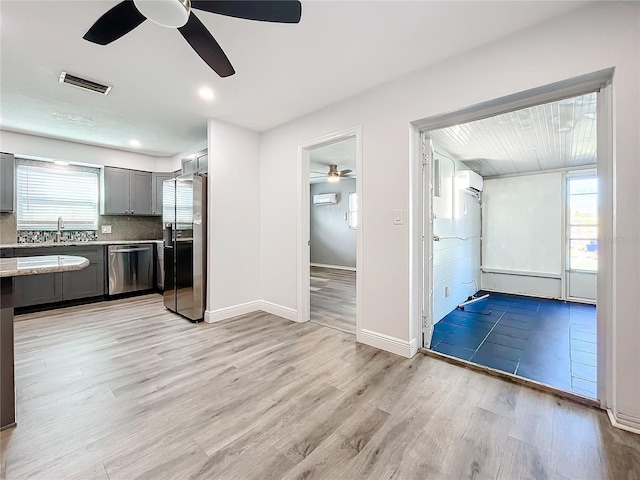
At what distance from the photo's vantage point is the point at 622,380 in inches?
63.4

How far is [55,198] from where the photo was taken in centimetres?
453

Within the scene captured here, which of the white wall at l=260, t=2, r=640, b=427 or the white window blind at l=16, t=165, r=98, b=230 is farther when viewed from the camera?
the white window blind at l=16, t=165, r=98, b=230

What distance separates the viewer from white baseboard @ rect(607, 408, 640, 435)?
1.55 m

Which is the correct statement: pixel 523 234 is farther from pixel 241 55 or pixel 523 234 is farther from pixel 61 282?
pixel 61 282

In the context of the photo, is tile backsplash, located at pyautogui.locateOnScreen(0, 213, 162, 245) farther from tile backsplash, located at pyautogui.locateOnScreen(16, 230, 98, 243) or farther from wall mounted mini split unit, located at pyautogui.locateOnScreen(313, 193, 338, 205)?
wall mounted mini split unit, located at pyautogui.locateOnScreen(313, 193, 338, 205)

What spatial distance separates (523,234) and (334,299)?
146 inches

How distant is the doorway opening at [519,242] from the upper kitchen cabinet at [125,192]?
498cm

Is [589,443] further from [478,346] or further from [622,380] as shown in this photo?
[478,346]

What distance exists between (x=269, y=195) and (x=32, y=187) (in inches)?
151

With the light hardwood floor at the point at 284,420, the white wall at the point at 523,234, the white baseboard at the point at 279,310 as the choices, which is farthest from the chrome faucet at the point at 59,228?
the white wall at the point at 523,234

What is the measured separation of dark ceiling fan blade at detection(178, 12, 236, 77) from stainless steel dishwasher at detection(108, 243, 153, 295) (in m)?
3.96

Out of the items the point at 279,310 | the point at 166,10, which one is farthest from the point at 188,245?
the point at 166,10

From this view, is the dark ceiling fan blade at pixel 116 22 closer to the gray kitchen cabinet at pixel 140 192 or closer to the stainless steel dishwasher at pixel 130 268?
the stainless steel dishwasher at pixel 130 268

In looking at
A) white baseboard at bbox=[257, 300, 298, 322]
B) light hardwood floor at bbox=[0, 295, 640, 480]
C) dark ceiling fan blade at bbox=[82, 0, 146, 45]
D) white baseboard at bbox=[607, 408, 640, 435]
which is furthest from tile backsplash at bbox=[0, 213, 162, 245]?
white baseboard at bbox=[607, 408, 640, 435]
